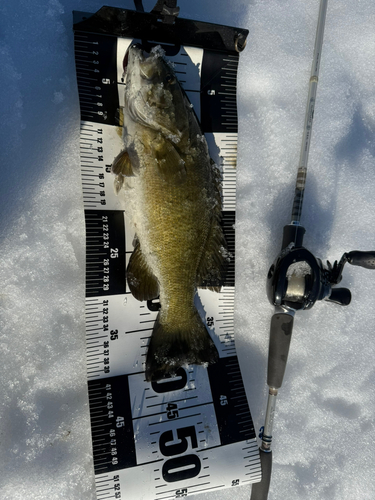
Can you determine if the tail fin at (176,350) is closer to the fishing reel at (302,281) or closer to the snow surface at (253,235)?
the snow surface at (253,235)

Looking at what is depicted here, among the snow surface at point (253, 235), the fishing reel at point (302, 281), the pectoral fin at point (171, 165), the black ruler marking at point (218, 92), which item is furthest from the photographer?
the black ruler marking at point (218, 92)

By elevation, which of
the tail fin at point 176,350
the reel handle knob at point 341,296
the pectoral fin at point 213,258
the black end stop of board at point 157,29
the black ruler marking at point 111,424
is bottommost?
the black ruler marking at point 111,424

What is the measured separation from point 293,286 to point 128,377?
4.43 ft

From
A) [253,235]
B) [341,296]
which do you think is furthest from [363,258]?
[253,235]

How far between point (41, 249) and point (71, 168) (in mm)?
659

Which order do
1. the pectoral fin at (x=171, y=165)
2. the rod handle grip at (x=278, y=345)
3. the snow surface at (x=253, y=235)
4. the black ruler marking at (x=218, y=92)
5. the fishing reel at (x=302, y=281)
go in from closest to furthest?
the pectoral fin at (x=171, y=165) → the fishing reel at (x=302, y=281) → the rod handle grip at (x=278, y=345) → the snow surface at (x=253, y=235) → the black ruler marking at (x=218, y=92)

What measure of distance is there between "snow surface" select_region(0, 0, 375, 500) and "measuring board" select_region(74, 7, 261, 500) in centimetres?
18

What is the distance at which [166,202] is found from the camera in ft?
6.59

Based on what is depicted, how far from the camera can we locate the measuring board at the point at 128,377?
2.21 m

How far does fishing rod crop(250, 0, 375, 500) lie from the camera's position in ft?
6.97

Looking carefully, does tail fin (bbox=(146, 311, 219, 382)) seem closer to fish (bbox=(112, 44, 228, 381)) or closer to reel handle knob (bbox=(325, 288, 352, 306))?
fish (bbox=(112, 44, 228, 381))

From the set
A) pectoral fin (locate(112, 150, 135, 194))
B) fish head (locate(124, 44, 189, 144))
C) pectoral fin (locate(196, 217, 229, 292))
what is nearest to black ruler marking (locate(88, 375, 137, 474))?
pectoral fin (locate(196, 217, 229, 292))

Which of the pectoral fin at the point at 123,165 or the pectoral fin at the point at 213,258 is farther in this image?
the pectoral fin at the point at 213,258

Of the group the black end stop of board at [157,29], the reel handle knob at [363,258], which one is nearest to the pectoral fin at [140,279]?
the reel handle knob at [363,258]
